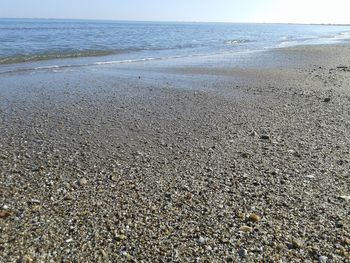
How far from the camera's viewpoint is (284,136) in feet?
23.0

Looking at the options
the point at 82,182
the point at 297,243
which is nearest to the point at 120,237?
the point at 82,182

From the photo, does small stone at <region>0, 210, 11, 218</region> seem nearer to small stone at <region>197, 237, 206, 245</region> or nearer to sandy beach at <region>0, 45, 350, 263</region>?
sandy beach at <region>0, 45, 350, 263</region>

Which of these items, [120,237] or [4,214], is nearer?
[120,237]

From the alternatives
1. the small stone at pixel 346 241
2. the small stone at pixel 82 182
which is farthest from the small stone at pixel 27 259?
the small stone at pixel 346 241

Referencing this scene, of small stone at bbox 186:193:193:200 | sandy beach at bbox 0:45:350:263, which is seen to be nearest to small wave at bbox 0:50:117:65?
sandy beach at bbox 0:45:350:263

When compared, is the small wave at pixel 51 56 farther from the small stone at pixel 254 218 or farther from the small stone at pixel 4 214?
the small stone at pixel 254 218

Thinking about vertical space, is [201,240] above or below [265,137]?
below

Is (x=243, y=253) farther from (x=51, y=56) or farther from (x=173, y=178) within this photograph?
(x=51, y=56)

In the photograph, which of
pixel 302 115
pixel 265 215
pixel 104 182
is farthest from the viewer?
pixel 302 115

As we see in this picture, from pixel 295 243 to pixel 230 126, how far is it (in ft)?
14.2

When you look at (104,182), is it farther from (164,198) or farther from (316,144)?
(316,144)

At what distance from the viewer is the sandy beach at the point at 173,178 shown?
359 cm

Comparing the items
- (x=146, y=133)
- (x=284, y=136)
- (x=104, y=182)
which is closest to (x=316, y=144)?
(x=284, y=136)

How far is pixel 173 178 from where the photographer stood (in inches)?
204
